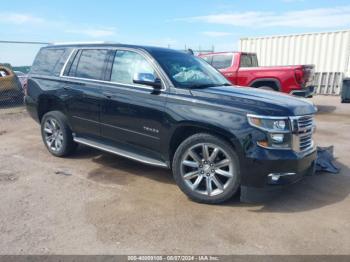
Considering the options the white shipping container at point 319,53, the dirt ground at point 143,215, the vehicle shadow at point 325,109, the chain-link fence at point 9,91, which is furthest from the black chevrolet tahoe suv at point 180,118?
the white shipping container at point 319,53

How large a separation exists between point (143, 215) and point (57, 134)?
275 centimetres

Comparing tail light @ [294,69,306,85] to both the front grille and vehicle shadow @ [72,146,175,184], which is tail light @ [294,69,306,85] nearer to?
the front grille

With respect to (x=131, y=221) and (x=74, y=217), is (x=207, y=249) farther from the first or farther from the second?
(x=74, y=217)

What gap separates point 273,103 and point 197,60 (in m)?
1.88

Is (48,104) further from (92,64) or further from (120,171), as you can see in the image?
(120,171)

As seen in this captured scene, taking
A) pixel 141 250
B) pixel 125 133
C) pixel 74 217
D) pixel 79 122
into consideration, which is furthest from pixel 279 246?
pixel 79 122

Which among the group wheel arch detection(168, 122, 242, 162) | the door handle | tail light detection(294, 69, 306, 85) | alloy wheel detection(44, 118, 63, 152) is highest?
the door handle

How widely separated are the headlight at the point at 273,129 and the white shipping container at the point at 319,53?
1326 cm

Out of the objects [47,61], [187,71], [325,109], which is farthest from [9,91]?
[325,109]

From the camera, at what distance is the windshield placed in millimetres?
4375

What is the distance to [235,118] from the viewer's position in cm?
368

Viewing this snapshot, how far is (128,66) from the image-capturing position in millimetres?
4695

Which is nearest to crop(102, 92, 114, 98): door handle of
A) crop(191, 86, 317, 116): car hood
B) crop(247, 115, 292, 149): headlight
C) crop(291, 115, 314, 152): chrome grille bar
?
crop(191, 86, 317, 116): car hood

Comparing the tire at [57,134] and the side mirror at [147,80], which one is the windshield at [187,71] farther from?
the tire at [57,134]
